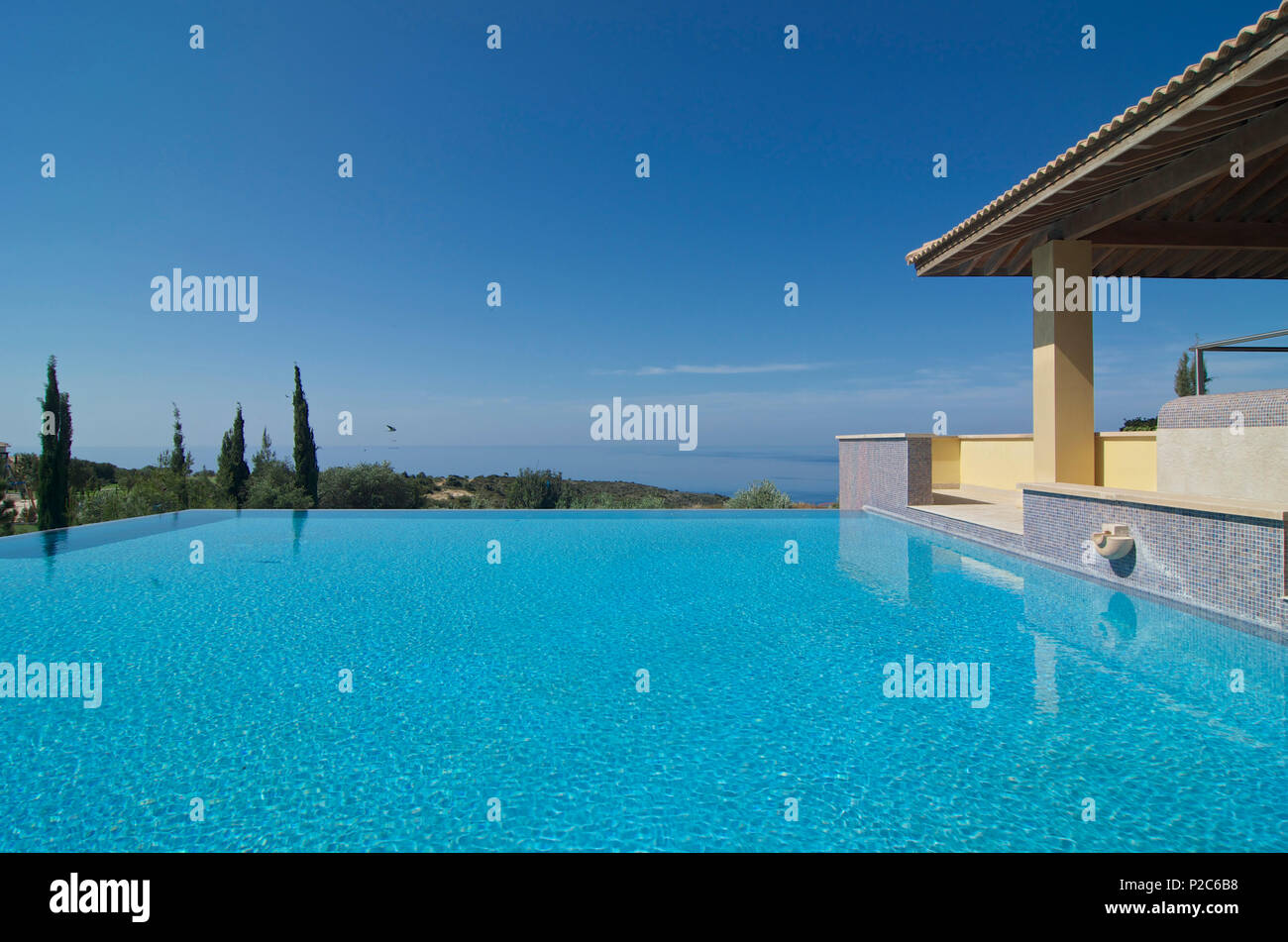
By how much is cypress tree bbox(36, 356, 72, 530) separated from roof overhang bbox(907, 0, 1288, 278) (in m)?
15.5

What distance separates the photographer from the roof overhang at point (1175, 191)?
3.73m

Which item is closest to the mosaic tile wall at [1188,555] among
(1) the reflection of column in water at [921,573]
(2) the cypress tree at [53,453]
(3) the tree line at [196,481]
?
(1) the reflection of column in water at [921,573]

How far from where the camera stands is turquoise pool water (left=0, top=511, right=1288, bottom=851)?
7.32 ft

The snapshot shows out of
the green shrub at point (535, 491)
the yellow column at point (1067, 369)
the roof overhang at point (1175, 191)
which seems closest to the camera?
the roof overhang at point (1175, 191)

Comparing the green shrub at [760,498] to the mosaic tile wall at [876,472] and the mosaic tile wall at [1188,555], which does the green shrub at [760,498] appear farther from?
the mosaic tile wall at [1188,555]

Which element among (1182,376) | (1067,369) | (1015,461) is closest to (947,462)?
(1015,461)

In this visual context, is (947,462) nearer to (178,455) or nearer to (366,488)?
(366,488)

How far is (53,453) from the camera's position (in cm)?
1148

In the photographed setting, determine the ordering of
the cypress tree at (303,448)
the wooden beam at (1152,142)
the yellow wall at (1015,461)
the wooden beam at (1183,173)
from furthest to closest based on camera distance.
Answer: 1. the cypress tree at (303,448)
2. the yellow wall at (1015,461)
3. the wooden beam at (1183,173)
4. the wooden beam at (1152,142)

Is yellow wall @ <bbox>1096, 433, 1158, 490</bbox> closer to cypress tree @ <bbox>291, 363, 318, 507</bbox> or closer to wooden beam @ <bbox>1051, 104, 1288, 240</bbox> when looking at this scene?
wooden beam @ <bbox>1051, 104, 1288, 240</bbox>

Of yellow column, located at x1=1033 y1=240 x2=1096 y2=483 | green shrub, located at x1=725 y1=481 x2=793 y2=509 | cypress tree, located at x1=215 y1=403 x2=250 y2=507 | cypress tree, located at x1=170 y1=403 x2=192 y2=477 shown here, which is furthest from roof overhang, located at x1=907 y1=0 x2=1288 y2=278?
cypress tree, located at x1=170 y1=403 x2=192 y2=477

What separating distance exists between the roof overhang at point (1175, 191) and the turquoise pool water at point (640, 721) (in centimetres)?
352
